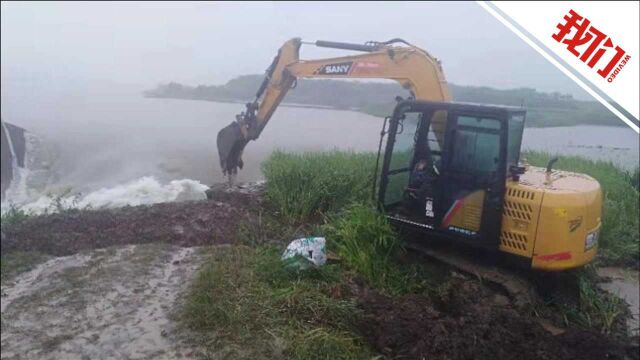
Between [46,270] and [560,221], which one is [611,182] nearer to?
[560,221]

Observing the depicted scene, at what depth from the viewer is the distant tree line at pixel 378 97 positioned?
162 inches

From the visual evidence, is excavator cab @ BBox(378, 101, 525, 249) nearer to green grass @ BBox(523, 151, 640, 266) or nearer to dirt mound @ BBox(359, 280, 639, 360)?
dirt mound @ BBox(359, 280, 639, 360)

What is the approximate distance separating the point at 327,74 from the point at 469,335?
3.79 meters

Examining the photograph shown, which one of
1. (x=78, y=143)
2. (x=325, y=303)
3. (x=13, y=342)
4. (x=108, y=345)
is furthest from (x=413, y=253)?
(x=78, y=143)

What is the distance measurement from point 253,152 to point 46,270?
363 centimetres

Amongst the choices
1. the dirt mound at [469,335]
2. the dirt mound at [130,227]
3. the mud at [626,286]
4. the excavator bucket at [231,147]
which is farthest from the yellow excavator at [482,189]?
the excavator bucket at [231,147]

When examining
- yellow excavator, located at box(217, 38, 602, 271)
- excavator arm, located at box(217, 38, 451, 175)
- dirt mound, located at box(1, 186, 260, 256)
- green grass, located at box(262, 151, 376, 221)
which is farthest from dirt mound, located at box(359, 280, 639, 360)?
dirt mound, located at box(1, 186, 260, 256)

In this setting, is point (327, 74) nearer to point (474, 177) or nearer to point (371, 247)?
point (371, 247)

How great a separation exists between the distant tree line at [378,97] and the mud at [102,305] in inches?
108

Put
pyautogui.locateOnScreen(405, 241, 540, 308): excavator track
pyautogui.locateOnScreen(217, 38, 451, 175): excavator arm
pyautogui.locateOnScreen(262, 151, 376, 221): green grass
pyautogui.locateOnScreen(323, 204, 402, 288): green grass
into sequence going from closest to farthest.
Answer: pyautogui.locateOnScreen(405, 241, 540, 308): excavator track < pyautogui.locateOnScreen(323, 204, 402, 288): green grass < pyautogui.locateOnScreen(217, 38, 451, 175): excavator arm < pyautogui.locateOnScreen(262, 151, 376, 221): green grass

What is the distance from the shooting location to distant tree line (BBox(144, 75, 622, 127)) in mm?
4107

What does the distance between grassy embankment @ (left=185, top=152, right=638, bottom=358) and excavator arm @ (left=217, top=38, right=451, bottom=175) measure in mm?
793

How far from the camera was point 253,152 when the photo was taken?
324 inches

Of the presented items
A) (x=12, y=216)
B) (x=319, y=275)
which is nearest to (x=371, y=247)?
(x=319, y=275)
